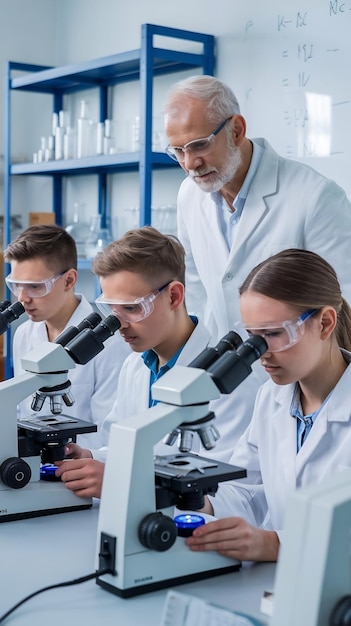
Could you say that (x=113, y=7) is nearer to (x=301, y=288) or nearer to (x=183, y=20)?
(x=183, y=20)

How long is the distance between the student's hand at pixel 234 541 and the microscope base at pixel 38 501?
0.43 m

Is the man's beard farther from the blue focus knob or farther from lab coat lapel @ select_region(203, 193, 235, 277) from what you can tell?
the blue focus knob

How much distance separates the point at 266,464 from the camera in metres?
1.70

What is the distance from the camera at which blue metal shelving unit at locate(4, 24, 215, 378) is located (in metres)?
3.52

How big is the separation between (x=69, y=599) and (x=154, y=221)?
2653 mm

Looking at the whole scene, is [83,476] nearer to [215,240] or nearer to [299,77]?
[215,240]

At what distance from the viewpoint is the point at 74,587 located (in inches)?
51.8

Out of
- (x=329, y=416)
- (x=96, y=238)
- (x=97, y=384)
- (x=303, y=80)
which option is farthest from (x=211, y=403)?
(x=96, y=238)

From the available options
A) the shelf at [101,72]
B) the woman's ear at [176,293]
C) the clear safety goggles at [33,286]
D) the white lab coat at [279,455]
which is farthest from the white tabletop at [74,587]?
the shelf at [101,72]

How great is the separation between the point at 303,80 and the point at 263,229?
3.33ft

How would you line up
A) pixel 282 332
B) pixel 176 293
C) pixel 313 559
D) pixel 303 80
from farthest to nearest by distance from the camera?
pixel 303 80 < pixel 176 293 < pixel 282 332 < pixel 313 559

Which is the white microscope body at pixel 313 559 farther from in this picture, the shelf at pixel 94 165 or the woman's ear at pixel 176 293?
the shelf at pixel 94 165

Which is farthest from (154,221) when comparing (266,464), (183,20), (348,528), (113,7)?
(348,528)

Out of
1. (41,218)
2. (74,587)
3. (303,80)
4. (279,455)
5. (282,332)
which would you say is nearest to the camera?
(74,587)
